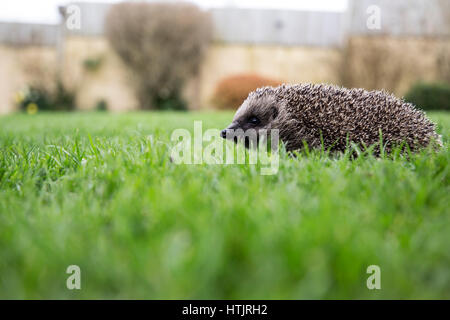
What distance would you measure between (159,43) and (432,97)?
41.2ft

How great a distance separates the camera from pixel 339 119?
3127 millimetres

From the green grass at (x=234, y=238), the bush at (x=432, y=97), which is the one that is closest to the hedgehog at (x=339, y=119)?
the green grass at (x=234, y=238)

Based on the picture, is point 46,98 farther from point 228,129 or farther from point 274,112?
point 274,112

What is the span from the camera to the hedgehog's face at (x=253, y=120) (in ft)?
11.7

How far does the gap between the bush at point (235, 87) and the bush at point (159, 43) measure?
232cm

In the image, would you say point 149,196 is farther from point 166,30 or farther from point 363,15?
point 363,15

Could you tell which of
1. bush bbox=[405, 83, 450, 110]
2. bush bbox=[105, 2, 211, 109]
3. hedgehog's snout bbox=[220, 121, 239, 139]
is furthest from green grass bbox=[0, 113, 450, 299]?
bush bbox=[105, 2, 211, 109]

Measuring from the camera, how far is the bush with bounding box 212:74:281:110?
15.2m

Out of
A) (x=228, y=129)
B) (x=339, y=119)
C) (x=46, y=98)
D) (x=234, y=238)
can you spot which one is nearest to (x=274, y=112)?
(x=228, y=129)

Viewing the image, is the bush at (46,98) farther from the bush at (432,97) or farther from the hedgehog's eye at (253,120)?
the bush at (432,97)

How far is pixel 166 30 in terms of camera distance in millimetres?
16453

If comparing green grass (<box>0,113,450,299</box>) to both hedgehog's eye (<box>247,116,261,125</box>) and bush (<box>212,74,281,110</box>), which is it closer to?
hedgehog's eye (<box>247,116,261,125</box>)

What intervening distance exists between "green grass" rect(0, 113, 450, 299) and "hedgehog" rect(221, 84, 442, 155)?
3.91 feet

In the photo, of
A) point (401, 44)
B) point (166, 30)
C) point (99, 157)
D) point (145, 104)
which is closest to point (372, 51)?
point (401, 44)
